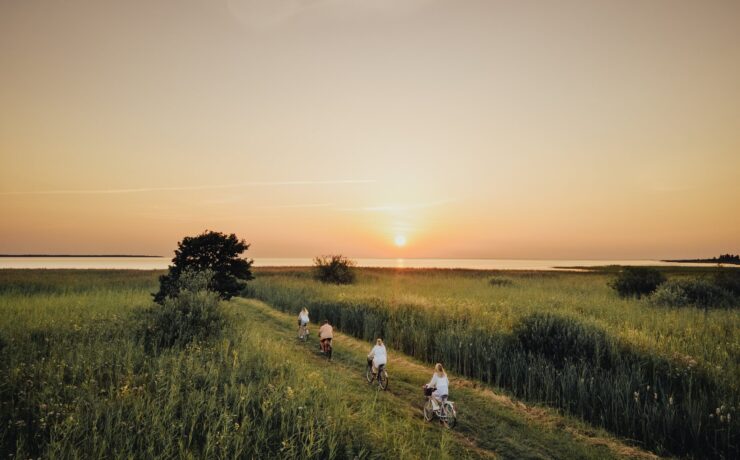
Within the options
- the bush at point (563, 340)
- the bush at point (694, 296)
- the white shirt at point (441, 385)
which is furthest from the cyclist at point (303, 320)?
the bush at point (694, 296)

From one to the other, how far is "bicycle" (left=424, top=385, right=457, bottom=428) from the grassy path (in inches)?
8.6

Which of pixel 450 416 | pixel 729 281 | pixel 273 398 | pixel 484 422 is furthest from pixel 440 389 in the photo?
pixel 729 281

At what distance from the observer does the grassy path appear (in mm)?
8203

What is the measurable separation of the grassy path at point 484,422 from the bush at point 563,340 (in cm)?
293

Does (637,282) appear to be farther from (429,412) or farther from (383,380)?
(429,412)

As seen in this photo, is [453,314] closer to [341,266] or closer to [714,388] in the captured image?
[714,388]

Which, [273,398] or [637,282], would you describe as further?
[637,282]

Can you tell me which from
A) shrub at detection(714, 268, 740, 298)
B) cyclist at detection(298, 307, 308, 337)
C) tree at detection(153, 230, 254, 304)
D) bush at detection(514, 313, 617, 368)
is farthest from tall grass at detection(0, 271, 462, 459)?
shrub at detection(714, 268, 740, 298)

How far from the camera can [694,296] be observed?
2728 centimetres

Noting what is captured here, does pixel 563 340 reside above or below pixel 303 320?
above

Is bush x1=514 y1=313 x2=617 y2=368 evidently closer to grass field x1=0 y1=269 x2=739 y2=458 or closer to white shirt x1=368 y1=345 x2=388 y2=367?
grass field x1=0 y1=269 x2=739 y2=458

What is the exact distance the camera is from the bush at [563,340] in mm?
12898

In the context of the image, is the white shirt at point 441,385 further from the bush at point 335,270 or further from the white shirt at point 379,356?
the bush at point 335,270

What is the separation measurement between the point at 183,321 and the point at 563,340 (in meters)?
14.3
